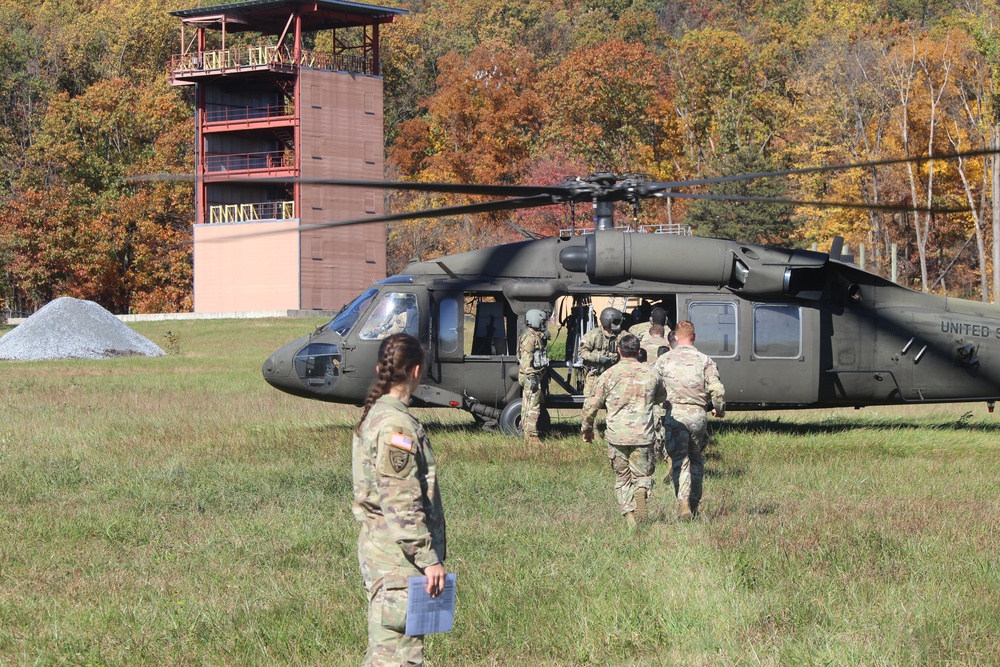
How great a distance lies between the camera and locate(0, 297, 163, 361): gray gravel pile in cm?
3538

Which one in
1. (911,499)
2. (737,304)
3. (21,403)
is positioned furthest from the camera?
(21,403)

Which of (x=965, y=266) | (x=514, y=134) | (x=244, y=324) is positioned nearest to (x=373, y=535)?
(x=244, y=324)

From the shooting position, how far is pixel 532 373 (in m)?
14.3

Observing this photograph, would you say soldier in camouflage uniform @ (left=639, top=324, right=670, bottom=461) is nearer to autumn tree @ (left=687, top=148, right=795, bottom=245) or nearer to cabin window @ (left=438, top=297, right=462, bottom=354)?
cabin window @ (left=438, top=297, right=462, bottom=354)

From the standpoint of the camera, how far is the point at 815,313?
15180 mm

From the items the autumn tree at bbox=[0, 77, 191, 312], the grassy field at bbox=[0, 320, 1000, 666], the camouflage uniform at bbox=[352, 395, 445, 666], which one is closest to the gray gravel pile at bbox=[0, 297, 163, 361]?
the grassy field at bbox=[0, 320, 1000, 666]

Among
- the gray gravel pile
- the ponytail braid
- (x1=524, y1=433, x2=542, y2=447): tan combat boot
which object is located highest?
the ponytail braid

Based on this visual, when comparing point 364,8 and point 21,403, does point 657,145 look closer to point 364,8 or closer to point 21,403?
point 364,8

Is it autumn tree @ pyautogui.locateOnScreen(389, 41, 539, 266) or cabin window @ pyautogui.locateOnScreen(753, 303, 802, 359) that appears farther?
autumn tree @ pyautogui.locateOnScreen(389, 41, 539, 266)

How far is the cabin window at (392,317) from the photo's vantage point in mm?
15266

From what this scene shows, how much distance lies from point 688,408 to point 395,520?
523cm

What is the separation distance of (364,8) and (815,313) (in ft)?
150

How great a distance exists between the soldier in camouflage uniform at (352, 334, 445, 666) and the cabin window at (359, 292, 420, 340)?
10.1m

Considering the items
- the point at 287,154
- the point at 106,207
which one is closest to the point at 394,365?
the point at 287,154
